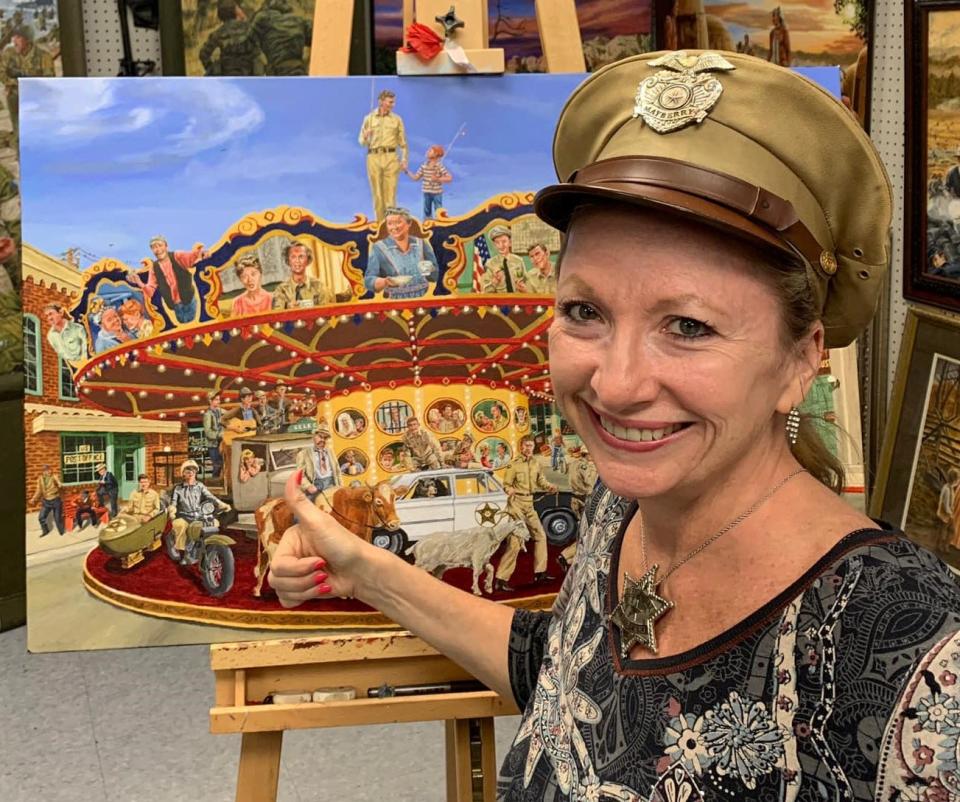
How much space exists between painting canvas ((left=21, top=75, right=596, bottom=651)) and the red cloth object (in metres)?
0.08

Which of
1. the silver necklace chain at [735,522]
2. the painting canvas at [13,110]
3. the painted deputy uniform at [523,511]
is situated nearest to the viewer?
the silver necklace chain at [735,522]

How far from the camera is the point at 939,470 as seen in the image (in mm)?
3174

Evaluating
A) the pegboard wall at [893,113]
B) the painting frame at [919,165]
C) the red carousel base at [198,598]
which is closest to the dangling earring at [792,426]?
the red carousel base at [198,598]

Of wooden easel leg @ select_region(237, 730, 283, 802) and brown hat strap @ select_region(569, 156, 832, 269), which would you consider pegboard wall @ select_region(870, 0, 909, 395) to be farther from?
brown hat strap @ select_region(569, 156, 832, 269)

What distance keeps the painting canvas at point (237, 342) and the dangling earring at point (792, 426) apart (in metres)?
1.25

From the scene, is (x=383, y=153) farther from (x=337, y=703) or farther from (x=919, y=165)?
(x=919, y=165)

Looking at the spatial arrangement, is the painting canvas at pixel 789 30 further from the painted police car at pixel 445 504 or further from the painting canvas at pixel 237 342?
the painted police car at pixel 445 504

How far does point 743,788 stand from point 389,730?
196cm

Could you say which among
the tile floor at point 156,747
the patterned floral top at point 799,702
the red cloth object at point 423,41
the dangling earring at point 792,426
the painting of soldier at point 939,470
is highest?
the red cloth object at point 423,41

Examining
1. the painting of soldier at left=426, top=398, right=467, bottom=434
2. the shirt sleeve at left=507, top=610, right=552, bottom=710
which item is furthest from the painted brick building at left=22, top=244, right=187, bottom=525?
the shirt sleeve at left=507, top=610, right=552, bottom=710

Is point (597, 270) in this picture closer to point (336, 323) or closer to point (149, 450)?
point (336, 323)

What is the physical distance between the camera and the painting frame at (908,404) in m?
3.18

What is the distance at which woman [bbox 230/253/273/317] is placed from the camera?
2500 mm

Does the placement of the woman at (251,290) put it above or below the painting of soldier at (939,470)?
above
